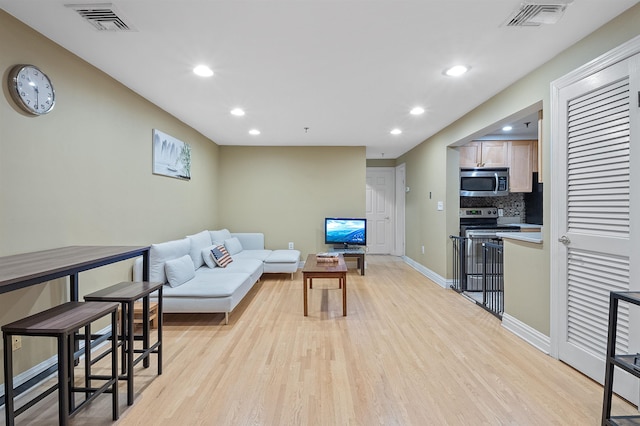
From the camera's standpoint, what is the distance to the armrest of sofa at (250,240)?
5586 millimetres

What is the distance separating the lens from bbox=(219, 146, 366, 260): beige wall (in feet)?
19.1

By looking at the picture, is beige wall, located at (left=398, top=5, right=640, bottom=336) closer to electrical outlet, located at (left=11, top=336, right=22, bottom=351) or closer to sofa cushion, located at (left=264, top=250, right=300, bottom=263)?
sofa cushion, located at (left=264, top=250, right=300, bottom=263)

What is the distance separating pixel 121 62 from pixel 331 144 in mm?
3711

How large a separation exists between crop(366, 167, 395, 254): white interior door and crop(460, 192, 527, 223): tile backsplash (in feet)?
7.76

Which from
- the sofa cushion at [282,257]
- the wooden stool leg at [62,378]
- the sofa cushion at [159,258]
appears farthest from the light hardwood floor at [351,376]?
the sofa cushion at [282,257]

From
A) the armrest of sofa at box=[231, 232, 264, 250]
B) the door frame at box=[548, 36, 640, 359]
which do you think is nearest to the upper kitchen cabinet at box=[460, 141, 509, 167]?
the door frame at box=[548, 36, 640, 359]

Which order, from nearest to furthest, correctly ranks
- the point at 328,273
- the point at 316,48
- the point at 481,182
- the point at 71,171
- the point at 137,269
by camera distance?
the point at 316,48 < the point at 71,171 < the point at 137,269 < the point at 328,273 < the point at 481,182

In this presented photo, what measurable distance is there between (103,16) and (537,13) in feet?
8.58

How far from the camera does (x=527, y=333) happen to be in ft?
8.89

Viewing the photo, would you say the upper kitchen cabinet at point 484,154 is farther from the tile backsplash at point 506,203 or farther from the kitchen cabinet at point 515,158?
the tile backsplash at point 506,203

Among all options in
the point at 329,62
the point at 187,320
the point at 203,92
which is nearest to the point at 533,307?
the point at 329,62

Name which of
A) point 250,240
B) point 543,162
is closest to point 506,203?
point 543,162

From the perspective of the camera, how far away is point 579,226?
2195mm

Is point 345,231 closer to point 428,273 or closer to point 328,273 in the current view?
point 428,273
